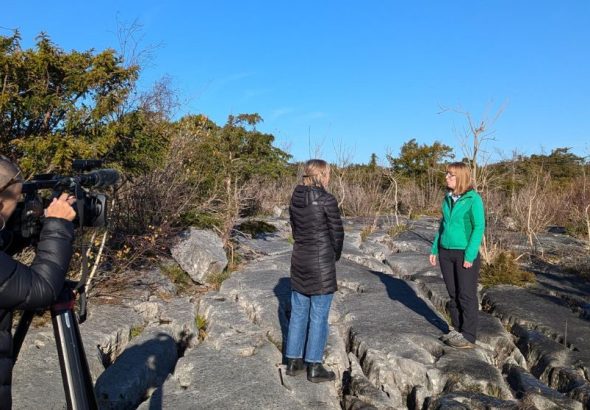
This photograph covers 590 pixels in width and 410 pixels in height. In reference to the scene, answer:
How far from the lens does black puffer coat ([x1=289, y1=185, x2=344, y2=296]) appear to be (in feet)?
13.1

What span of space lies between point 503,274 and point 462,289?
10.6 feet

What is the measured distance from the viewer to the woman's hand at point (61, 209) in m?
1.97

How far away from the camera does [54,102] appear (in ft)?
15.1

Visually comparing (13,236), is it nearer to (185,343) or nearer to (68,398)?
(68,398)

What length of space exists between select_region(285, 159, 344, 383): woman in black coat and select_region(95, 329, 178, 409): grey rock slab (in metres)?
1.08

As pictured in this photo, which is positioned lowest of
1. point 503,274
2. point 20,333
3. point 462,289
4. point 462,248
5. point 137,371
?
point 137,371

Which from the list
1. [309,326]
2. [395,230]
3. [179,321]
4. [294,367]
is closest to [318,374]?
[294,367]

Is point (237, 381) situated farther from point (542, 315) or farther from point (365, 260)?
point (365, 260)

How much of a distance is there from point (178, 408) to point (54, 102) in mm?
2939

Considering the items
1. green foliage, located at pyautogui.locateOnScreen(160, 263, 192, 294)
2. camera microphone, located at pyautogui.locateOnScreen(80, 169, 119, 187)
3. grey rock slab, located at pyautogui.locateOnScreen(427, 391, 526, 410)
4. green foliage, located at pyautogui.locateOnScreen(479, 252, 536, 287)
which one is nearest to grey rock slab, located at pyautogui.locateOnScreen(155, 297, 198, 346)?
green foliage, located at pyautogui.locateOnScreen(160, 263, 192, 294)

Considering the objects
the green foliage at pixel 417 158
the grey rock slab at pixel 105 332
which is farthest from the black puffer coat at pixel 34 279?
the green foliage at pixel 417 158

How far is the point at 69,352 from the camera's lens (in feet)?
6.92

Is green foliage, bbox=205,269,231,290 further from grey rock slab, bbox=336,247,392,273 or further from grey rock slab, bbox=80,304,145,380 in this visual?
grey rock slab, bbox=336,247,392,273

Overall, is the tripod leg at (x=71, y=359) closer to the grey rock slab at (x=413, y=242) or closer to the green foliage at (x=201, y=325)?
the green foliage at (x=201, y=325)
